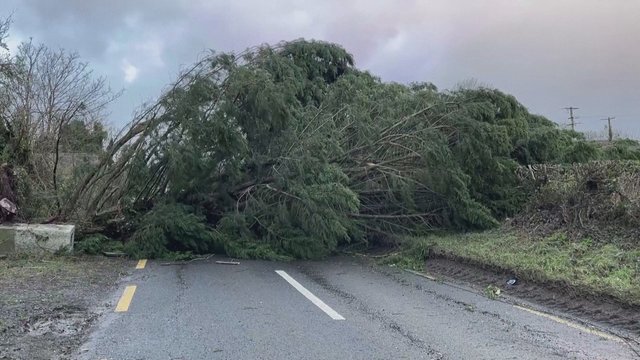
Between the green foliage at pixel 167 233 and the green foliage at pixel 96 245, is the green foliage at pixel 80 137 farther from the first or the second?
the green foliage at pixel 167 233

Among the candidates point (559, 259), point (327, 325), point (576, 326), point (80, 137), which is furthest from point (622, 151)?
point (80, 137)

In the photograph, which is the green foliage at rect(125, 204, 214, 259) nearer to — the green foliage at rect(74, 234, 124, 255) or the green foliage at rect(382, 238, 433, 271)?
the green foliage at rect(74, 234, 124, 255)

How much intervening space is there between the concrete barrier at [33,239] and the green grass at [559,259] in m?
7.47

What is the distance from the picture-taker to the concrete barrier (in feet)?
40.4

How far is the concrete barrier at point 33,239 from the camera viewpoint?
12.3 meters

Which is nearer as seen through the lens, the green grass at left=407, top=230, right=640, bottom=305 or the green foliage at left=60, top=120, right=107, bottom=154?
the green grass at left=407, top=230, right=640, bottom=305

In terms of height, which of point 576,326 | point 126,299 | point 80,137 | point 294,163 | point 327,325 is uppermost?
point 80,137

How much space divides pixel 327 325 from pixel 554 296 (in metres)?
3.73

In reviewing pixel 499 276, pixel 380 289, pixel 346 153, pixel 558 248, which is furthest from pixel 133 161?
pixel 558 248

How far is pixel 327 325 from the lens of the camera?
707 centimetres

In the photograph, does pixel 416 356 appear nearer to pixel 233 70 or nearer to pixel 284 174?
pixel 284 174

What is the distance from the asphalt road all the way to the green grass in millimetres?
973

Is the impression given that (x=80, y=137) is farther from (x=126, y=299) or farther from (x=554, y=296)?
(x=554, y=296)

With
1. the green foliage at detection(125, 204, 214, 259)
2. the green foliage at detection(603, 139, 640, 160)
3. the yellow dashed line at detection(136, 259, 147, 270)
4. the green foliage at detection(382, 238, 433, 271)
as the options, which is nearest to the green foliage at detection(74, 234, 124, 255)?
the green foliage at detection(125, 204, 214, 259)
